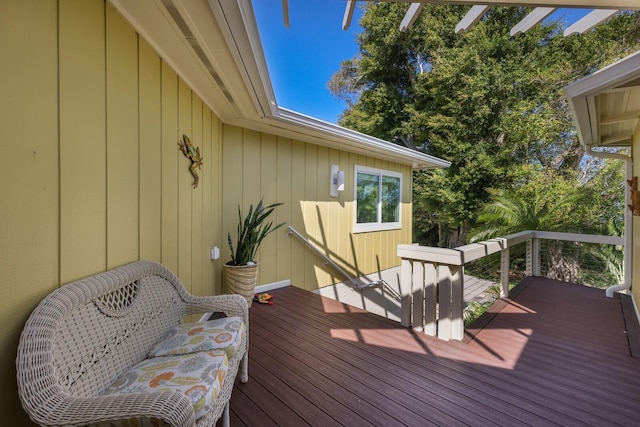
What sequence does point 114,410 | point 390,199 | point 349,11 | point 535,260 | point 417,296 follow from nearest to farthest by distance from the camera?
point 114,410 < point 349,11 < point 417,296 < point 535,260 < point 390,199

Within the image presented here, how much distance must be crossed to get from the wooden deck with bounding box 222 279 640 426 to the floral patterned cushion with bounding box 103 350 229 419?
1.56ft

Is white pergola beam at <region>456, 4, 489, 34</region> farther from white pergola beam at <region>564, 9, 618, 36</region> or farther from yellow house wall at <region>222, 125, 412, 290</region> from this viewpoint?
yellow house wall at <region>222, 125, 412, 290</region>

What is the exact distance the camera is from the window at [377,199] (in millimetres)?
5105

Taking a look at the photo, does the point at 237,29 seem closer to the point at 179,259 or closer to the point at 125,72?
the point at 125,72

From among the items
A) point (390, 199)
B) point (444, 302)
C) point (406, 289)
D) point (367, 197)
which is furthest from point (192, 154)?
point (390, 199)

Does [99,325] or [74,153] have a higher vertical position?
[74,153]

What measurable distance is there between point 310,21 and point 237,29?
345 inches

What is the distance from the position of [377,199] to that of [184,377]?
4.69 m

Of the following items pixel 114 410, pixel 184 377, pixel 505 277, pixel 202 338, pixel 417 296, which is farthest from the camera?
pixel 505 277

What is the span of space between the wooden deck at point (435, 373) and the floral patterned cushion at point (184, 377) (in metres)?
0.48

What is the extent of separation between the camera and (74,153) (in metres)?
1.25

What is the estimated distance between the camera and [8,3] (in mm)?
959

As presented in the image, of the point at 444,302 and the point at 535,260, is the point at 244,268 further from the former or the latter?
the point at 535,260

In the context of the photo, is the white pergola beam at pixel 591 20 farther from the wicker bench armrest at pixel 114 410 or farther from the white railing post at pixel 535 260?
the white railing post at pixel 535 260
